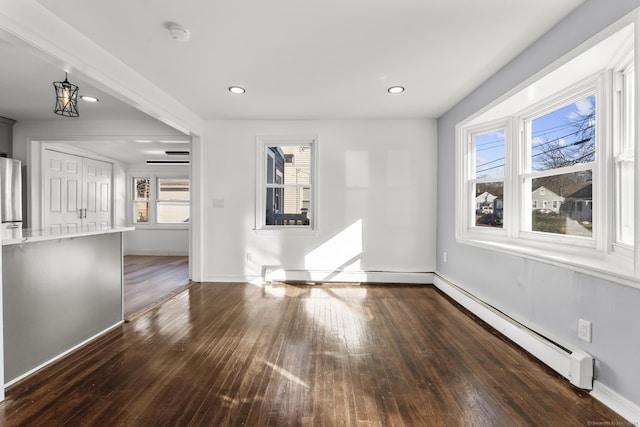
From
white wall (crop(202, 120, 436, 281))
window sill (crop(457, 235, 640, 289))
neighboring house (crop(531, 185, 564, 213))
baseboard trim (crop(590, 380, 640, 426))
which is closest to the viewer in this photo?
baseboard trim (crop(590, 380, 640, 426))

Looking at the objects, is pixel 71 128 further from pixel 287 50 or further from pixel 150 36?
pixel 287 50

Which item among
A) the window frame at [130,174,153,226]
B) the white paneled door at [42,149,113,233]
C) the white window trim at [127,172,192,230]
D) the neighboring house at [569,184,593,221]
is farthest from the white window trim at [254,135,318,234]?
the window frame at [130,174,153,226]

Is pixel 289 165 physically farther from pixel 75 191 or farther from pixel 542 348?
pixel 75 191

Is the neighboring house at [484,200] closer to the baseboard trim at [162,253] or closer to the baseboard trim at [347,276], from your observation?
the baseboard trim at [347,276]

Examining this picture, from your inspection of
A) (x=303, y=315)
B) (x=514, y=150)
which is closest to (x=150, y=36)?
(x=303, y=315)

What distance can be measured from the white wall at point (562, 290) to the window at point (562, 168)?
Result: 110mm

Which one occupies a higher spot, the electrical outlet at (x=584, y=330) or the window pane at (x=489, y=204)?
the window pane at (x=489, y=204)

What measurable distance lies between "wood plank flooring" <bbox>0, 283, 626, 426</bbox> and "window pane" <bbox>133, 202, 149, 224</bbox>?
515cm

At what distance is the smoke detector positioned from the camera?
A: 2230 mm

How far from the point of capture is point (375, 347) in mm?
2498

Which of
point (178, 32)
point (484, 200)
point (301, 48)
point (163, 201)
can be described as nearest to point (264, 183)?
point (301, 48)

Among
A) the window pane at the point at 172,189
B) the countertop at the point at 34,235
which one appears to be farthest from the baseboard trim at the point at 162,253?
the countertop at the point at 34,235

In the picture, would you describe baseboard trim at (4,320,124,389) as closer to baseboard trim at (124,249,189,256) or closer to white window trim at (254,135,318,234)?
A: white window trim at (254,135,318,234)

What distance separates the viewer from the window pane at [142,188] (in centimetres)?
755
